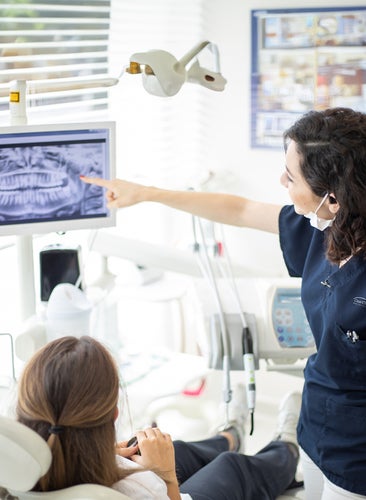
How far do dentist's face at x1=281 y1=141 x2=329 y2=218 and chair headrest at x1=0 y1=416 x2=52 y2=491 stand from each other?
33.6 inches

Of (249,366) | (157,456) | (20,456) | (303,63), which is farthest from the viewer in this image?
(303,63)

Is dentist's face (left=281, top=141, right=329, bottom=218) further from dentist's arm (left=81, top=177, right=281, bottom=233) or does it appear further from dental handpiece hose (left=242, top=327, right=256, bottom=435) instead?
dental handpiece hose (left=242, top=327, right=256, bottom=435)

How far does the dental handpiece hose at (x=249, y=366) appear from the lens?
2018 mm

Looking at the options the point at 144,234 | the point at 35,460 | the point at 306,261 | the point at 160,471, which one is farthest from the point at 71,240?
the point at 35,460

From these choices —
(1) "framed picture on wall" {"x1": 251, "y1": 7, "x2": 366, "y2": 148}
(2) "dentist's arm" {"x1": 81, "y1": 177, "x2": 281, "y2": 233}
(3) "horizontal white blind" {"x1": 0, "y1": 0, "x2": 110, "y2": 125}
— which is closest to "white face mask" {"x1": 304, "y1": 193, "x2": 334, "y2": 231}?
(2) "dentist's arm" {"x1": 81, "y1": 177, "x2": 281, "y2": 233}

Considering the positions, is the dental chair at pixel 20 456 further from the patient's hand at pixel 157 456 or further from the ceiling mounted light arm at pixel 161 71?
the ceiling mounted light arm at pixel 161 71

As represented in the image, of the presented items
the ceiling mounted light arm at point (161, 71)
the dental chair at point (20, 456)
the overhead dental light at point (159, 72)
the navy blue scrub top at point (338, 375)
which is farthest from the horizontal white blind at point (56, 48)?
the dental chair at point (20, 456)

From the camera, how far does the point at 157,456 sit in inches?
56.1

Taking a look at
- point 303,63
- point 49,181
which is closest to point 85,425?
point 49,181

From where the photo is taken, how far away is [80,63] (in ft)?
8.95

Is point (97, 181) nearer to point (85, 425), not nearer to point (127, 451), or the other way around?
point (127, 451)

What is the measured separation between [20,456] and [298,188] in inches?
35.6

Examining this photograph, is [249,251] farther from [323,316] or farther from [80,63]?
[323,316]

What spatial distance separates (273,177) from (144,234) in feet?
1.92
